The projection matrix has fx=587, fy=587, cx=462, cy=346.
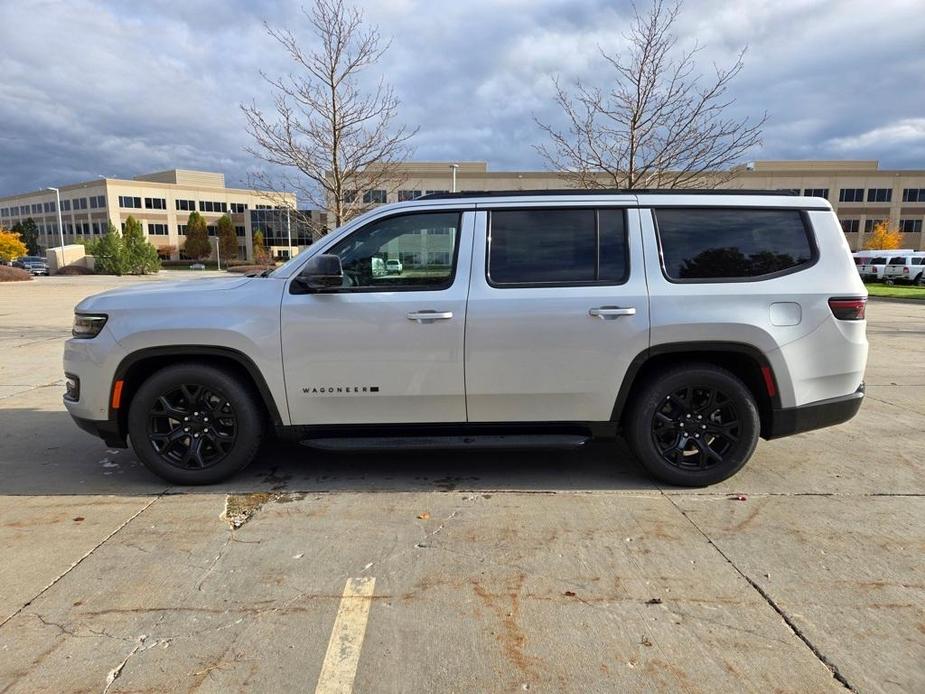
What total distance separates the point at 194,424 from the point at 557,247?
2832 mm

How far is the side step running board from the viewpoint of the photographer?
399cm

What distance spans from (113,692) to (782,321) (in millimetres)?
4173

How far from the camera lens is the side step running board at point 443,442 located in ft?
13.1

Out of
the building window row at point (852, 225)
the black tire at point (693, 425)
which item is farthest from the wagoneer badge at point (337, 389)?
the building window row at point (852, 225)

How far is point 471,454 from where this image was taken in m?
4.94

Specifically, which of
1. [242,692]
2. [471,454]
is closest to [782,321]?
[471,454]

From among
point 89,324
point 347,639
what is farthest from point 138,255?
point 347,639

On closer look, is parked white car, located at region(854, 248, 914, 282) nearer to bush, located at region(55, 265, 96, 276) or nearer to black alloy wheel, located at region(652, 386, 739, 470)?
black alloy wheel, located at region(652, 386, 739, 470)

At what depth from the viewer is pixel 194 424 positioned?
13.6 ft

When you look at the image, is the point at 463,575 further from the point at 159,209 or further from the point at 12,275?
the point at 159,209

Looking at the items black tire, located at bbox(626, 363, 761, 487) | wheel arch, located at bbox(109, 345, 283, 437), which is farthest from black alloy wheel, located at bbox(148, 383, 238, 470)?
black tire, located at bbox(626, 363, 761, 487)

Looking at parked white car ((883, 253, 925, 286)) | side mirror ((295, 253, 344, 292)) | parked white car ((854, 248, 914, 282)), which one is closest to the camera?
side mirror ((295, 253, 344, 292))

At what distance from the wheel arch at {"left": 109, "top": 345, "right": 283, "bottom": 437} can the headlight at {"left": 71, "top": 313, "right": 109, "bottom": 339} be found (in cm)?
31

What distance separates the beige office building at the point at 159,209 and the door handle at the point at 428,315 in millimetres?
82818
